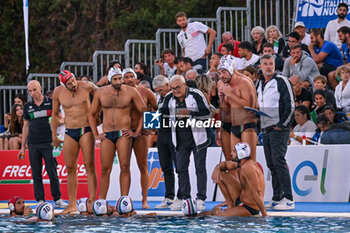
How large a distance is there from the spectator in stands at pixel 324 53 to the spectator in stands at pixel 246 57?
1290mm

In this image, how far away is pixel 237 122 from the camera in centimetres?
1201

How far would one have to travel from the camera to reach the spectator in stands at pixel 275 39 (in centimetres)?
1716

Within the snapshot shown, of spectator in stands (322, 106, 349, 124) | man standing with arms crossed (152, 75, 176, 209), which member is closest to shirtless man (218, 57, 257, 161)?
man standing with arms crossed (152, 75, 176, 209)

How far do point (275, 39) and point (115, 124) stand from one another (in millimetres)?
5981

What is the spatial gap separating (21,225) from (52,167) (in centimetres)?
247

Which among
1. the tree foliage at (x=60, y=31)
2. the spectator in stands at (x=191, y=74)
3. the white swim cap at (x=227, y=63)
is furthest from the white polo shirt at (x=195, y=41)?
the tree foliage at (x=60, y=31)

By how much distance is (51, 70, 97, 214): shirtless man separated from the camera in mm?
12633

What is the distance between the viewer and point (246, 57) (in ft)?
54.3

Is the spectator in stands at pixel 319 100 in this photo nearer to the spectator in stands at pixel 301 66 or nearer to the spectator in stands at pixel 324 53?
the spectator in stands at pixel 301 66

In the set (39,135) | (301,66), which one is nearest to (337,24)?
(301,66)

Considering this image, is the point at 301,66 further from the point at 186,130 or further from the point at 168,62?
the point at 186,130

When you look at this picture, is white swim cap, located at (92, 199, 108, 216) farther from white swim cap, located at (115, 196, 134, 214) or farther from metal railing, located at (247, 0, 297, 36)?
metal railing, located at (247, 0, 297, 36)

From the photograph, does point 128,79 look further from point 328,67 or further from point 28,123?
point 328,67

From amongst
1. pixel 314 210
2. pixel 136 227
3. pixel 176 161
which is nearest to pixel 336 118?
pixel 314 210
